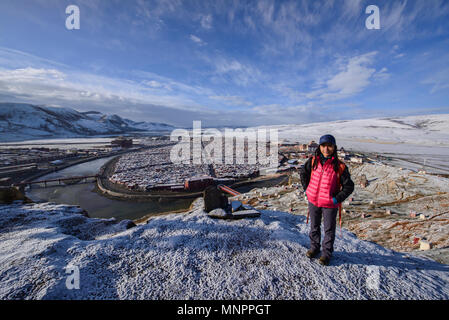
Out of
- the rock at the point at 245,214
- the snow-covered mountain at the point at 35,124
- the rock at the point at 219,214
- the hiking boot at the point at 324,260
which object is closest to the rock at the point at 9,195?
the rock at the point at 219,214

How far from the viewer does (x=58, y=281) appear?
2.85m

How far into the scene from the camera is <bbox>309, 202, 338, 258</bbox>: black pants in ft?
10.8

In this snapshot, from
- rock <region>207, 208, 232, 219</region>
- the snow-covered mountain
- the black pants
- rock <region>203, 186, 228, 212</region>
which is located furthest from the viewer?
the snow-covered mountain

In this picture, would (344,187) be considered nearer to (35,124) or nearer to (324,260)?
(324,260)

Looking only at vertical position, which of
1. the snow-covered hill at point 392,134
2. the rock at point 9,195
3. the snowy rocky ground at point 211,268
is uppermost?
the snow-covered hill at point 392,134

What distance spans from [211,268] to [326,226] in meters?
2.45

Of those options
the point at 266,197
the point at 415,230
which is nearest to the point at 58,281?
the point at 415,230

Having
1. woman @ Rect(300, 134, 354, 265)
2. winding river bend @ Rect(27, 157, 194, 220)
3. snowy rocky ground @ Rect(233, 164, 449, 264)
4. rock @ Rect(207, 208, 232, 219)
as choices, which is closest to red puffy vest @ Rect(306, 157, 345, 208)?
woman @ Rect(300, 134, 354, 265)

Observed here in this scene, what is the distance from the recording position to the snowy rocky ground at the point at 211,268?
2.85 metres

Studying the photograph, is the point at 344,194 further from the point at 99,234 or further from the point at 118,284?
the point at 99,234

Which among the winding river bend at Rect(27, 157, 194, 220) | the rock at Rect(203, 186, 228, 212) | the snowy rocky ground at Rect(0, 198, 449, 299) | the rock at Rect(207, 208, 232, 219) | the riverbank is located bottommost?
the winding river bend at Rect(27, 157, 194, 220)

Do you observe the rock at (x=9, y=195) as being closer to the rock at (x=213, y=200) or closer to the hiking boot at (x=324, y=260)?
the rock at (x=213, y=200)

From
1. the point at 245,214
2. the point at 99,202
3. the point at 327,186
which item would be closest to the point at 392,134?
the point at 245,214

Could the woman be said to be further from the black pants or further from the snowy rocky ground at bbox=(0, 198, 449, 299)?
the snowy rocky ground at bbox=(0, 198, 449, 299)
